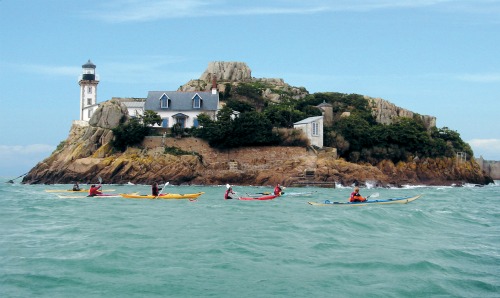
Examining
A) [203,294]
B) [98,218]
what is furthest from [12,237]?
[203,294]

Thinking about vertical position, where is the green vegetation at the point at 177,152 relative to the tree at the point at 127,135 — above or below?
below

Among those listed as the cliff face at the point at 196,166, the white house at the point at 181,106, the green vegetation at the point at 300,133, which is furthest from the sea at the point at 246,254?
the white house at the point at 181,106

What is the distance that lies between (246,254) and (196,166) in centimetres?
4788

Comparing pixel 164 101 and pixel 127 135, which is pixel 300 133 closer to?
pixel 164 101

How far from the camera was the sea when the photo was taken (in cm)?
1543

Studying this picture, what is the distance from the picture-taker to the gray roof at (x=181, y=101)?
7588cm

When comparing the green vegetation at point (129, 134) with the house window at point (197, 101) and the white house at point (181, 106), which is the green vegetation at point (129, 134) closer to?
the white house at point (181, 106)

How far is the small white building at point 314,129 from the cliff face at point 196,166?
2.59 metres

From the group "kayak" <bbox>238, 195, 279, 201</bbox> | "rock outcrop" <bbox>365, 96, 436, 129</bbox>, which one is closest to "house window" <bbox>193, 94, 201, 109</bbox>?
"rock outcrop" <bbox>365, 96, 436, 129</bbox>

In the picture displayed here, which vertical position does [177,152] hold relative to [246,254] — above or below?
above

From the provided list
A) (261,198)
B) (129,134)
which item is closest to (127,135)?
(129,134)

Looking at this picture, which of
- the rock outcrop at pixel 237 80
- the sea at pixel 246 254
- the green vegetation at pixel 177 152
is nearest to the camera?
the sea at pixel 246 254

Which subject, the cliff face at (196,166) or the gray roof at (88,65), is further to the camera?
the gray roof at (88,65)

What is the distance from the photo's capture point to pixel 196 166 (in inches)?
2628
